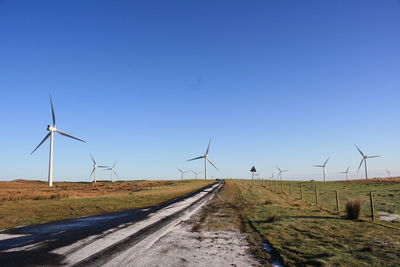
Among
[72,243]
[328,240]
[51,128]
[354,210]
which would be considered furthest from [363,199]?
[51,128]

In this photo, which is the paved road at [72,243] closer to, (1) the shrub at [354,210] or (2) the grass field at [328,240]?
(2) the grass field at [328,240]

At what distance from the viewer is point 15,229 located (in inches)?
525

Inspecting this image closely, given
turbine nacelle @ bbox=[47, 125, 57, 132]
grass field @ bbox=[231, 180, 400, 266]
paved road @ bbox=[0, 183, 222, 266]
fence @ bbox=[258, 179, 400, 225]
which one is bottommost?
fence @ bbox=[258, 179, 400, 225]

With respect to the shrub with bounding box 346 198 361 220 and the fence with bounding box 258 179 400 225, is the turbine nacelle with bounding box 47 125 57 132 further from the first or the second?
the shrub with bounding box 346 198 361 220

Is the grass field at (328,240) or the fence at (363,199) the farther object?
the fence at (363,199)

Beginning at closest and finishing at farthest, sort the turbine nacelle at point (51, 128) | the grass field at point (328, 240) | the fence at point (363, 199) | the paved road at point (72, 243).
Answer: the paved road at point (72, 243) < the grass field at point (328, 240) < the fence at point (363, 199) < the turbine nacelle at point (51, 128)

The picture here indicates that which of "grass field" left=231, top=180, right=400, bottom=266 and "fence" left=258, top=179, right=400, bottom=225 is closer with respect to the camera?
"grass field" left=231, top=180, right=400, bottom=266

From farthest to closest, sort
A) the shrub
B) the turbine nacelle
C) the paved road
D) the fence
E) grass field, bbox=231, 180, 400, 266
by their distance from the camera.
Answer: the turbine nacelle → the fence → the shrub → grass field, bbox=231, 180, 400, 266 → the paved road

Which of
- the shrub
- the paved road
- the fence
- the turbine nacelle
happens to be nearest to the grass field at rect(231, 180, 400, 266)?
the shrub

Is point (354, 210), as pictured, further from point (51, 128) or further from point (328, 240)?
point (51, 128)

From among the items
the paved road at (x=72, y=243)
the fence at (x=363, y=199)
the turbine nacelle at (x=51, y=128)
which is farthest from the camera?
the turbine nacelle at (x=51, y=128)

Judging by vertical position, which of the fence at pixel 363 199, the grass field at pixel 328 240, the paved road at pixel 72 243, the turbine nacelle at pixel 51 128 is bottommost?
the fence at pixel 363 199

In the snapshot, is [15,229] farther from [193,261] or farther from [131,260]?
[193,261]

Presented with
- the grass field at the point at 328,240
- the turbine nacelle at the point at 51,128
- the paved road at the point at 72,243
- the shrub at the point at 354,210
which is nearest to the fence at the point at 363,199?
the shrub at the point at 354,210
